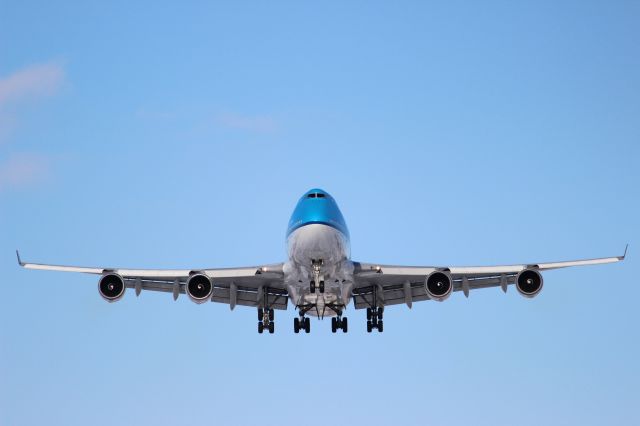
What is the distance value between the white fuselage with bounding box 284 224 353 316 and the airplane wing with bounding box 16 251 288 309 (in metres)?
1.50

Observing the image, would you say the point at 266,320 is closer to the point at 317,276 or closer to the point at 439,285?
the point at 317,276

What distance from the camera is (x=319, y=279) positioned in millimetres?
40156

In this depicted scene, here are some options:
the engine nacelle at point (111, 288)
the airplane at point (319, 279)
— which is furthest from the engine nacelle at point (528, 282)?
the engine nacelle at point (111, 288)

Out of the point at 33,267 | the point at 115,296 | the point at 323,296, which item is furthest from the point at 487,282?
the point at 33,267

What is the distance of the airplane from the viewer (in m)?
39.2

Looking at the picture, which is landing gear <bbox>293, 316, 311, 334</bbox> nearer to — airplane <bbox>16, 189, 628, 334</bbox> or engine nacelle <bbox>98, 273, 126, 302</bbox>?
airplane <bbox>16, 189, 628, 334</bbox>

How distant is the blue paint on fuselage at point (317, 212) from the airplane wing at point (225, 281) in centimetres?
332

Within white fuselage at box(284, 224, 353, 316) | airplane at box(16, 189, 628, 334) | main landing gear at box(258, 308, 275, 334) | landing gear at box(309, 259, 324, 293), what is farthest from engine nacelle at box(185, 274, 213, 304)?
main landing gear at box(258, 308, 275, 334)

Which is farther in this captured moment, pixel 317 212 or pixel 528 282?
pixel 528 282

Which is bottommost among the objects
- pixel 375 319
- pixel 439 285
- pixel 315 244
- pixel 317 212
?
pixel 315 244

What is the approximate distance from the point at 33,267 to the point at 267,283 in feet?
30.8

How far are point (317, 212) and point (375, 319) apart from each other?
9.62 meters

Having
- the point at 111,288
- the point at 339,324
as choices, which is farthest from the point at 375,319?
the point at 111,288

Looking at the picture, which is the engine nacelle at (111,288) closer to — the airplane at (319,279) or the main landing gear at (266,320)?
the airplane at (319,279)
